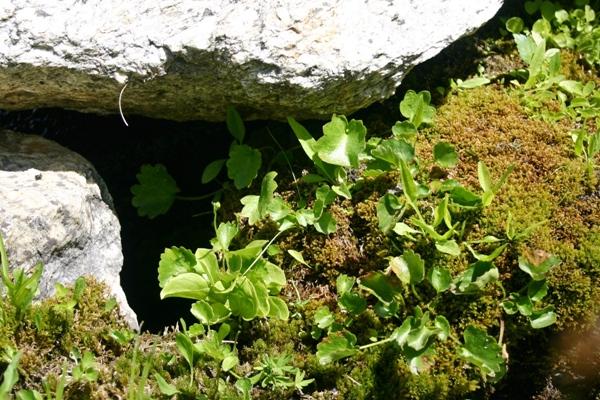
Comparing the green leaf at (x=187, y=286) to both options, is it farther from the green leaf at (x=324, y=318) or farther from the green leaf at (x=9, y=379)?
the green leaf at (x=9, y=379)

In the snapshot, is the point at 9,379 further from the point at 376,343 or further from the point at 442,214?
the point at 442,214

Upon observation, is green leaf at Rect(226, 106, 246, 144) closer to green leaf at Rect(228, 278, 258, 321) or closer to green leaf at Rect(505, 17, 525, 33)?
green leaf at Rect(228, 278, 258, 321)

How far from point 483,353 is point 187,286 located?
1.35 metres

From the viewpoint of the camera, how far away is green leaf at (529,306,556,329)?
137 inches

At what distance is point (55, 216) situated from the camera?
364cm

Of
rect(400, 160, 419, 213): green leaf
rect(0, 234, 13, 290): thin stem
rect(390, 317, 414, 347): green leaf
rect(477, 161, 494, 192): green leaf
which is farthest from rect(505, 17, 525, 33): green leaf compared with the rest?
rect(0, 234, 13, 290): thin stem

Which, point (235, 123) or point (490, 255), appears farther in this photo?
point (235, 123)

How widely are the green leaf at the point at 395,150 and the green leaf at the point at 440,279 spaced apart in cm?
59

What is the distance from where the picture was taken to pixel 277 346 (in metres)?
3.63

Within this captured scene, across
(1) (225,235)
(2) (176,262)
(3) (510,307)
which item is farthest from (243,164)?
(3) (510,307)

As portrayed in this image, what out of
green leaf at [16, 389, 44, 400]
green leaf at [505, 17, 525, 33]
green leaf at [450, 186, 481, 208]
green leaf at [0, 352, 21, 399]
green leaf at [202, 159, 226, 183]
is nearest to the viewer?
green leaf at [0, 352, 21, 399]

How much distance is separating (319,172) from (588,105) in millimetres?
1523

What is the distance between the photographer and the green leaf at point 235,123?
3.98 metres

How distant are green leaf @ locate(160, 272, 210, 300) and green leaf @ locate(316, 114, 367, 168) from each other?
0.84 meters
